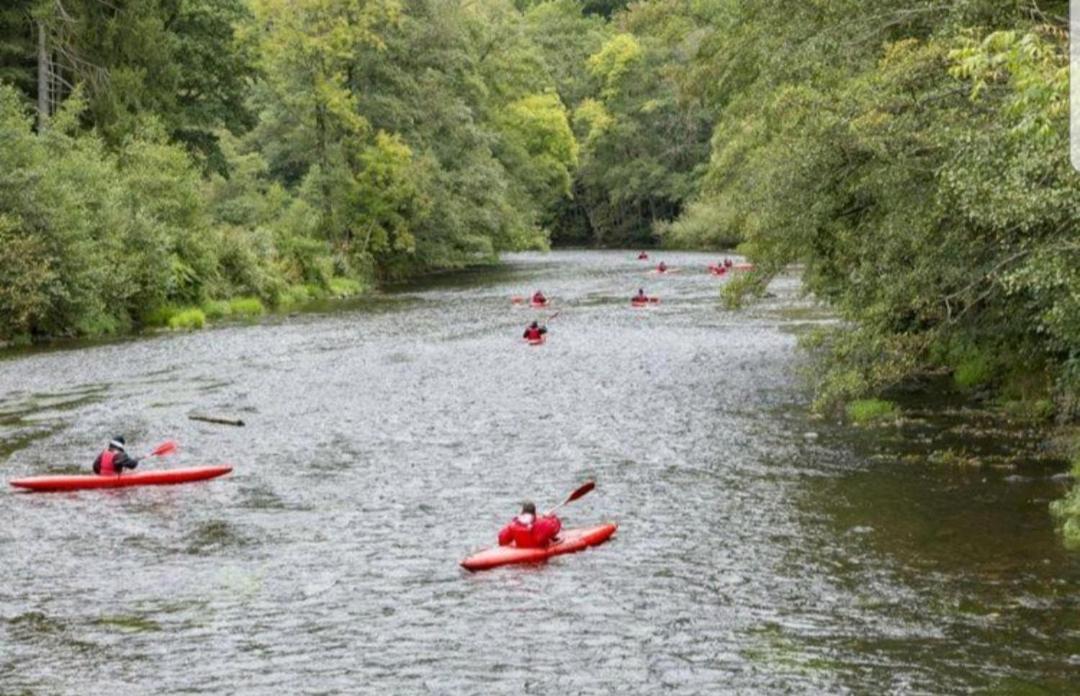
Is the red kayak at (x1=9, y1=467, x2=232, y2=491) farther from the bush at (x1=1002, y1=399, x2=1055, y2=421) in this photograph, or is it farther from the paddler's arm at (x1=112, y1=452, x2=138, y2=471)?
the bush at (x1=1002, y1=399, x2=1055, y2=421)

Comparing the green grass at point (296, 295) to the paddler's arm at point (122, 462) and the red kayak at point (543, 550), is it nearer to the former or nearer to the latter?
the paddler's arm at point (122, 462)

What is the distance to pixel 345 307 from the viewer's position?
50781 millimetres

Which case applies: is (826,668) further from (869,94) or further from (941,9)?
(941,9)

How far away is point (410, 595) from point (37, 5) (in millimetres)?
37594

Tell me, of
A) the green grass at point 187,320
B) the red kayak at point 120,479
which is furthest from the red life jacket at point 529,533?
the green grass at point 187,320

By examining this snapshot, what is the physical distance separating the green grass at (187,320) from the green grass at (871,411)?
2495 centimetres

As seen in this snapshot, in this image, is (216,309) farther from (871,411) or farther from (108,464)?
(871,411)

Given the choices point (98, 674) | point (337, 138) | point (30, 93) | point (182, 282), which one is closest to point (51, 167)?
point (182, 282)

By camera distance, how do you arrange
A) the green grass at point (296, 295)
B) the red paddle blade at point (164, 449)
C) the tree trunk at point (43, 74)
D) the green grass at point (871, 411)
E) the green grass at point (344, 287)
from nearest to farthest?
the red paddle blade at point (164, 449) → the green grass at point (871, 411) → the tree trunk at point (43, 74) → the green grass at point (296, 295) → the green grass at point (344, 287)

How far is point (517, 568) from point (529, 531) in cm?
49

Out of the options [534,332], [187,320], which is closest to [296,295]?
[187,320]

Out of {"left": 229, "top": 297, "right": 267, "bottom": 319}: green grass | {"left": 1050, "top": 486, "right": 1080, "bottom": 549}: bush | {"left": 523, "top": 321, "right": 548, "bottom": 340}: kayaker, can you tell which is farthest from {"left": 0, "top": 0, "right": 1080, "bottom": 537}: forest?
{"left": 523, "top": 321, "right": 548, "bottom": 340}: kayaker

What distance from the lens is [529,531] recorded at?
626 inches

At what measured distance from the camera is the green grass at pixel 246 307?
1897 inches
